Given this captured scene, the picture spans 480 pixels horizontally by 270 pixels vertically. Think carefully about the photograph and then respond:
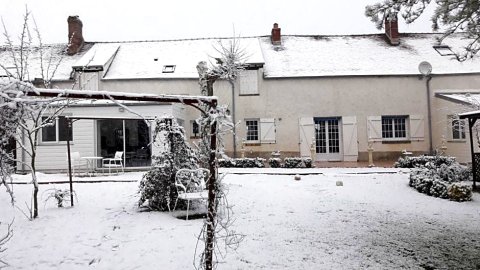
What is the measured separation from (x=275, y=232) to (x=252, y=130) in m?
12.4

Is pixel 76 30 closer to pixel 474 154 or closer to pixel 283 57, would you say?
pixel 283 57

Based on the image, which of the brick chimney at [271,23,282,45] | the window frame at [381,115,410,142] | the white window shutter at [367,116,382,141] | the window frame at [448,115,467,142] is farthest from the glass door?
the window frame at [448,115,467,142]

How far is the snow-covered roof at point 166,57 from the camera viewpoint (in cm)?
1867

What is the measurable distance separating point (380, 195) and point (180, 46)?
15.3m

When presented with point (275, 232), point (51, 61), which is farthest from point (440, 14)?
point (51, 61)

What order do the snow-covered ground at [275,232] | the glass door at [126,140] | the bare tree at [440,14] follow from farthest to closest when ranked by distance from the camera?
the glass door at [126,140]
the bare tree at [440,14]
the snow-covered ground at [275,232]

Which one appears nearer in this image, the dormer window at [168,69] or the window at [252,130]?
the window at [252,130]

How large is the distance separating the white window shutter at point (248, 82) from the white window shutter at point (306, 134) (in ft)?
8.87

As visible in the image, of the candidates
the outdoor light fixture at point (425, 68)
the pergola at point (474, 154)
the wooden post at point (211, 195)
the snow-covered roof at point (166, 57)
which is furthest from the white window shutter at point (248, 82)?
the wooden post at point (211, 195)

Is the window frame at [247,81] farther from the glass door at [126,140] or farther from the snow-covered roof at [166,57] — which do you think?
the glass door at [126,140]

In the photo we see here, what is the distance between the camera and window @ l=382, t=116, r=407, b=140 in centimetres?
1842

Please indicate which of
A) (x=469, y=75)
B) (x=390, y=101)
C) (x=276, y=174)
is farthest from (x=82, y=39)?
(x=469, y=75)

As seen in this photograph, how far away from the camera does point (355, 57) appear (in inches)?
787

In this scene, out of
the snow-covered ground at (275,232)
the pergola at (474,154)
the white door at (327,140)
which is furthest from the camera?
the white door at (327,140)
